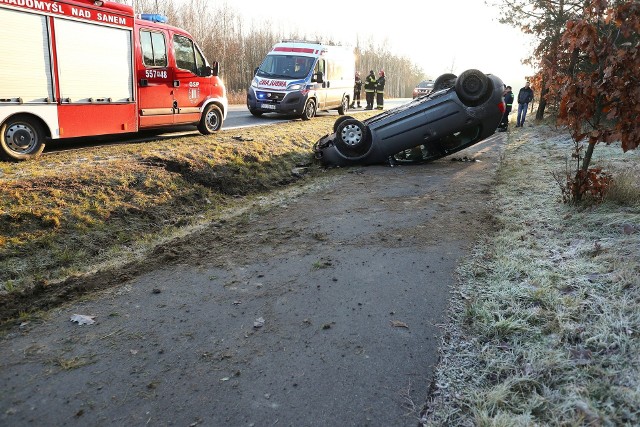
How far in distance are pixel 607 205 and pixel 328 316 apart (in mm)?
4144

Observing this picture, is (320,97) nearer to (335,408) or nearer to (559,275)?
(559,275)

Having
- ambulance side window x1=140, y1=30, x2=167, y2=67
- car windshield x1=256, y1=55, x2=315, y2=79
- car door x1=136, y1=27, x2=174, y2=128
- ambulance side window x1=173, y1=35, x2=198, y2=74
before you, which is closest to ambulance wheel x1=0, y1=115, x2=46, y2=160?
car door x1=136, y1=27, x2=174, y2=128

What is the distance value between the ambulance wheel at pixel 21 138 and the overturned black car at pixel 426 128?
537 cm

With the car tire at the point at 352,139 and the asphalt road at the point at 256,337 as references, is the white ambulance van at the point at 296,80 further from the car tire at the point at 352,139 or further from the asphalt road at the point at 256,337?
the asphalt road at the point at 256,337

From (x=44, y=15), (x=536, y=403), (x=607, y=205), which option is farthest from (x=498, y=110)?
(x=44, y=15)

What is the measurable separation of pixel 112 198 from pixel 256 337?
3900 millimetres

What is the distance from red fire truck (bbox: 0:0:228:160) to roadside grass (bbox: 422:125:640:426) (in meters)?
7.08

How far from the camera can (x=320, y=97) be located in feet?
55.8

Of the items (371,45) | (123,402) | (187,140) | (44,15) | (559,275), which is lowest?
(123,402)

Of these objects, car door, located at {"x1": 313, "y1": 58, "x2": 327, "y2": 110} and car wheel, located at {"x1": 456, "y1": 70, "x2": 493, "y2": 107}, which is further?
car door, located at {"x1": 313, "y1": 58, "x2": 327, "y2": 110}

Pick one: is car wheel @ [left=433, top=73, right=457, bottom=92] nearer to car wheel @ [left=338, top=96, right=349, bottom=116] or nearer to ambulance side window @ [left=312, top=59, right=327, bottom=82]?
ambulance side window @ [left=312, top=59, right=327, bottom=82]

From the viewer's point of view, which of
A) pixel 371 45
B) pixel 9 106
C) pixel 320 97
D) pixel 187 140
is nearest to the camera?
pixel 9 106

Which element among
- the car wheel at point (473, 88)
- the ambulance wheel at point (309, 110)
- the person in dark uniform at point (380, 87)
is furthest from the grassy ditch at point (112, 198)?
the person in dark uniform at point (380, 87)

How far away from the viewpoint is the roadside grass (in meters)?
2.64
